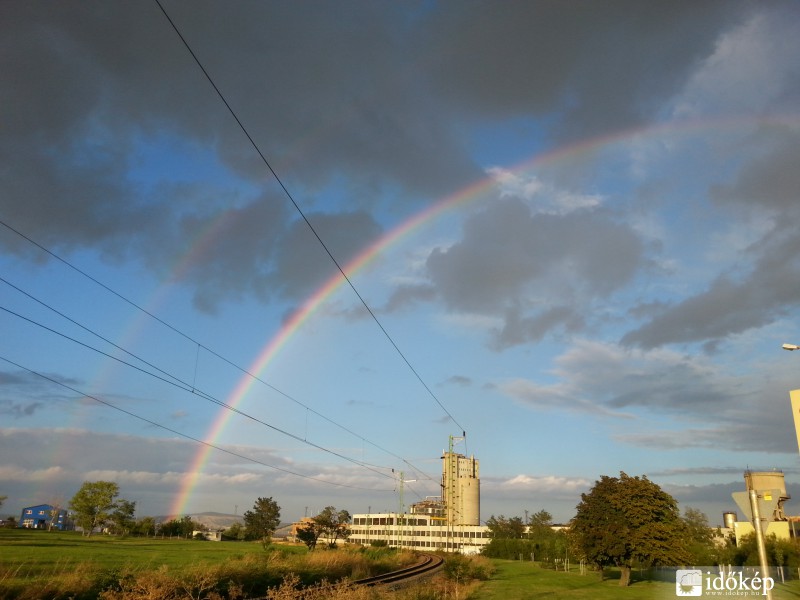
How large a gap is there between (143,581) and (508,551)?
311ft

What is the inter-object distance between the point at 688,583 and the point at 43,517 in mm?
184696

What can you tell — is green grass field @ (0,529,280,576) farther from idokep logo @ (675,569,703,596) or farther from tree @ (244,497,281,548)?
tree @ (244,497,281,548)

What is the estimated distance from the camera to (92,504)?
129750 mm

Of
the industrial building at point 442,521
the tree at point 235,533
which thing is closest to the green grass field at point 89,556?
the tree at point 235,533

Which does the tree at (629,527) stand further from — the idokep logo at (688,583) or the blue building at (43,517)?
the blue building at (43,517)

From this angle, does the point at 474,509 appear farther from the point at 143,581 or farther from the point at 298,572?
the point at 143,581

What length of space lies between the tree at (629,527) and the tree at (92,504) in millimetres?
121540

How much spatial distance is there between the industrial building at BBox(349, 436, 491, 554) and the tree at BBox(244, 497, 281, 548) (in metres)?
25.6

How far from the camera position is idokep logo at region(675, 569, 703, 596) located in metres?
35.8

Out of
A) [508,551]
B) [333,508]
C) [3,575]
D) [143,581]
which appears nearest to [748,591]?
[143,581]

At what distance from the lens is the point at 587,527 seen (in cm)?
4650

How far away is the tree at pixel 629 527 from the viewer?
42.6 meters

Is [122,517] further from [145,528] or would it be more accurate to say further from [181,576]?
[181,576]

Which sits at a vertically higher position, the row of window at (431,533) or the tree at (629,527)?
the tree at (629,527)
